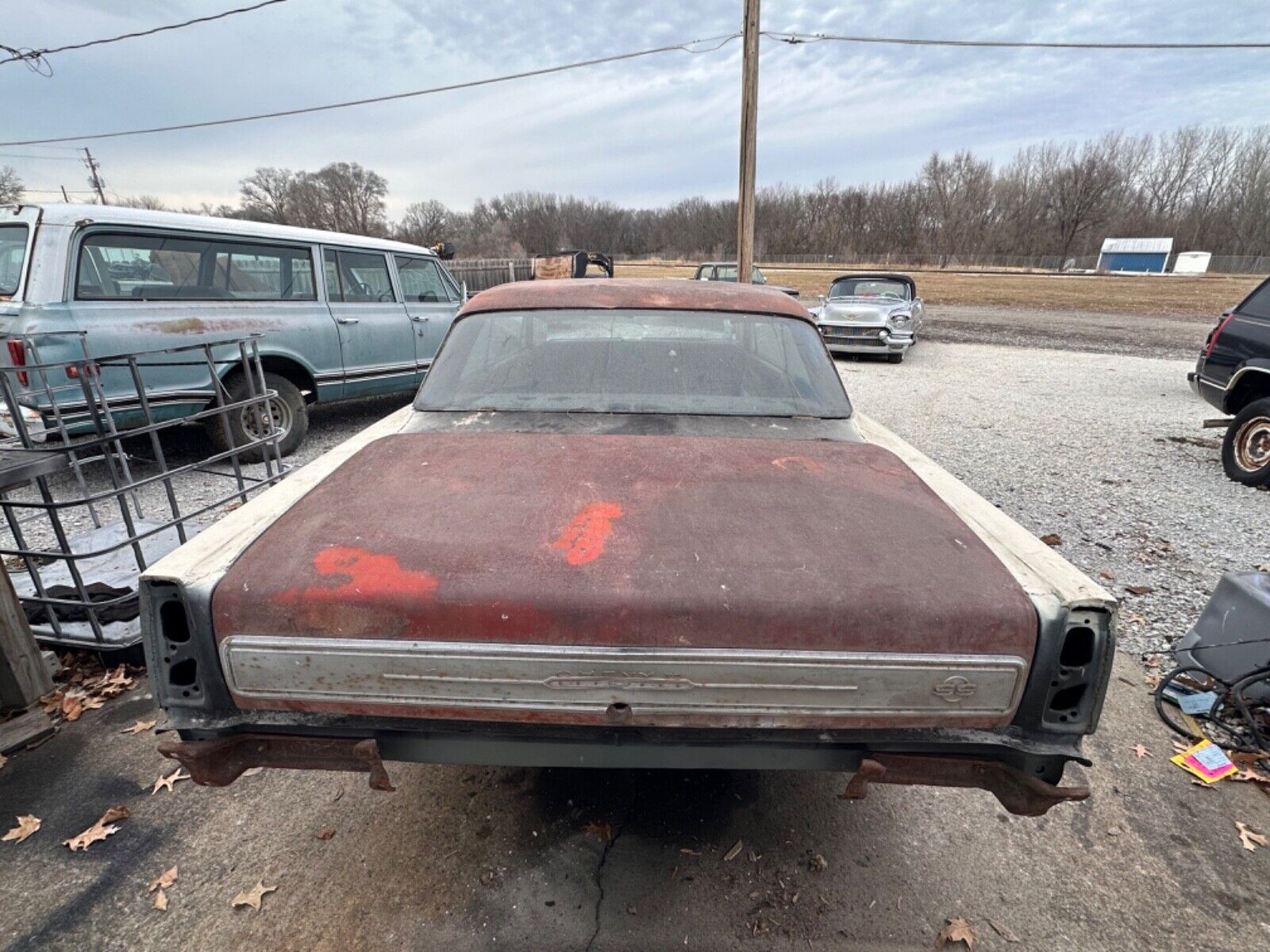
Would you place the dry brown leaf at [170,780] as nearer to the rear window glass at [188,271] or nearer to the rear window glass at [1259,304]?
the rear window glass at [188,271]

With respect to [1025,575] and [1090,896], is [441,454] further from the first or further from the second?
[1090,896]

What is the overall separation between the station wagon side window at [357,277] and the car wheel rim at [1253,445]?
337 inches

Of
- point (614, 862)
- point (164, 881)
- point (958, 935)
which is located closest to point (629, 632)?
point (614, 862)

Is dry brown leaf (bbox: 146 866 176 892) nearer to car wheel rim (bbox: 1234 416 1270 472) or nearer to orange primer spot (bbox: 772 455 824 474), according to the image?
orange primer spot (bbox: 772 455 824 474)

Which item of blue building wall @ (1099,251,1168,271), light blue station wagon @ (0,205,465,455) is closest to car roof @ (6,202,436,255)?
light blue station wagon @ (0,205,465,455)

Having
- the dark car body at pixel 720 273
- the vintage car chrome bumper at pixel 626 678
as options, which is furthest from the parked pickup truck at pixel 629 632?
the dark car body at pixel 720 273

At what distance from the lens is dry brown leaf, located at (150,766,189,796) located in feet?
7.68

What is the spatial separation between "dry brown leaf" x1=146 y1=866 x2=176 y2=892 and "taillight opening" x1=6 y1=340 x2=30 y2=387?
3956 mm

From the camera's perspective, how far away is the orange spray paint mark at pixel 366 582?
1.43 meters

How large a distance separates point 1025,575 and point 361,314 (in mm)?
6756

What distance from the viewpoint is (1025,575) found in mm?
1550

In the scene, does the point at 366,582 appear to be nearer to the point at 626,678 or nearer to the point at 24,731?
the point at 626,678

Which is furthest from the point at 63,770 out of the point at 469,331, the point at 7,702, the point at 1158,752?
the point at 1158,752

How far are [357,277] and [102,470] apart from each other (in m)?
3.00
